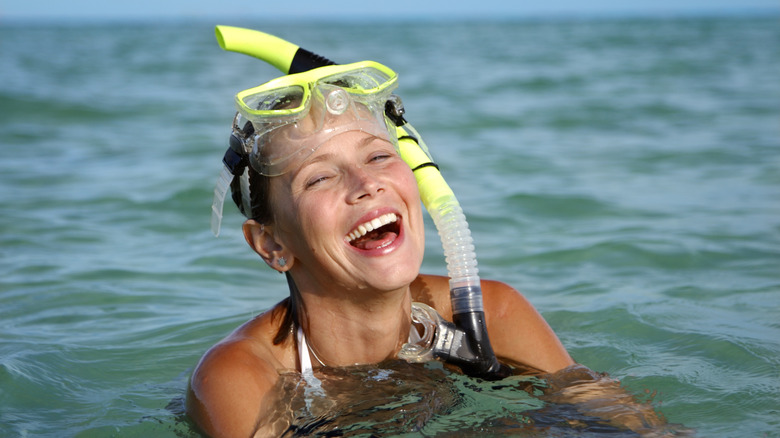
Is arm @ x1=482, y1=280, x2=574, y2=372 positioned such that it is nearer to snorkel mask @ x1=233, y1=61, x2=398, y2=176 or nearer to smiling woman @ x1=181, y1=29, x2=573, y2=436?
smiling woman @ x1=181, y1=29, x2=573, y2=436

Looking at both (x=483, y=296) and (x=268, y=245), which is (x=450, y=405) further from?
(x=268, y=245)

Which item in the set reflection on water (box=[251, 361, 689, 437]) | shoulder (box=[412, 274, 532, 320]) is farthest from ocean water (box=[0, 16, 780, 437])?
shoulder (box=[412, 274, 532, 320])

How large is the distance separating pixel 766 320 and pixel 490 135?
6.93 metres

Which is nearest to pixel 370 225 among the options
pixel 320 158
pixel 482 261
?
pixel 320 158

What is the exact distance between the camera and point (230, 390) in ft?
8.16

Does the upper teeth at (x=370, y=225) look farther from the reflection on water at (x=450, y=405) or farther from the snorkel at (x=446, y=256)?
the reflection on water at (x=450, y=405)

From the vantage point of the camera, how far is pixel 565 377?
2898mm

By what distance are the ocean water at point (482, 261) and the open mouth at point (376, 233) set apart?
1.65 ft

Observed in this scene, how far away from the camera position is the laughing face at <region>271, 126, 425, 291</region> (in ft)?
8.14

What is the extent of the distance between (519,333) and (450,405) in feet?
1.26

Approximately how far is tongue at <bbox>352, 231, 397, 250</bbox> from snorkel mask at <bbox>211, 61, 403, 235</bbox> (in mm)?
309

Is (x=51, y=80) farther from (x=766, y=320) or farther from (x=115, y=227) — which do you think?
(x=766, y=320)

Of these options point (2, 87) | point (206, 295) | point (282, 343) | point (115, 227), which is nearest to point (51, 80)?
point (2, 87)

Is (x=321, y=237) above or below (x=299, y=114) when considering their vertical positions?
below
